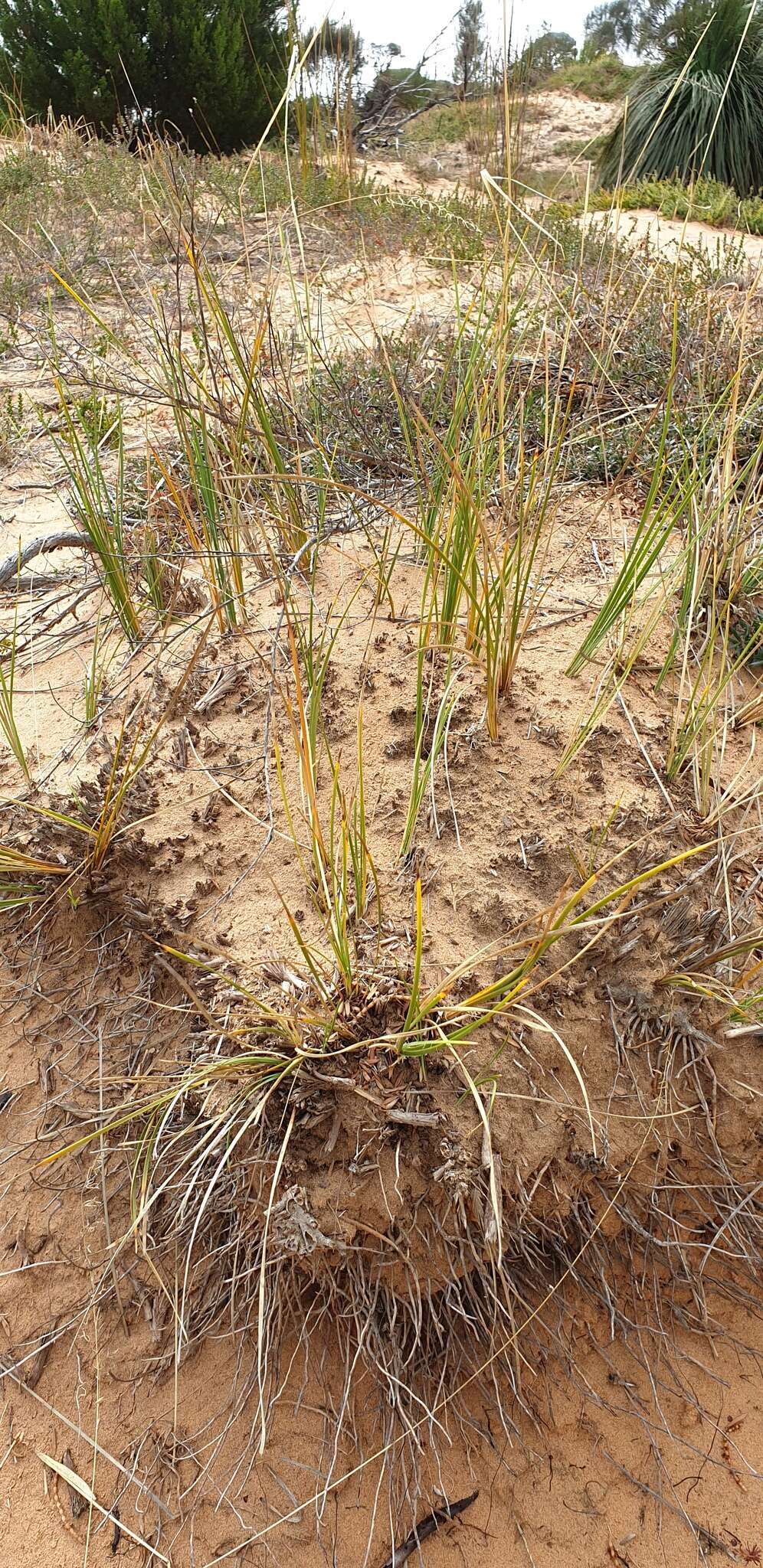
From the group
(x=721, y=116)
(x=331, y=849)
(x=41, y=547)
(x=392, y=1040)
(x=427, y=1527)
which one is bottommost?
(x=427, y=1527)

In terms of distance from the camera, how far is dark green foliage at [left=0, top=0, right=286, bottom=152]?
8.48 m

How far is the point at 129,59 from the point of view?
855cm

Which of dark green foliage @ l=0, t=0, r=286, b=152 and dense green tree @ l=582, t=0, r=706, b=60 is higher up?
dense green tree @ l=582, t=0, r=706, b=60

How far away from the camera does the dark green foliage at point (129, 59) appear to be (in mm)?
8477

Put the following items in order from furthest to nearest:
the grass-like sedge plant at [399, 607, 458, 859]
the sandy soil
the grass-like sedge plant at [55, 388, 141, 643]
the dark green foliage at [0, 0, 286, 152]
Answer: the dark green foliage at [0, 0, 286, 152]
the sandy soil
the grass-like sedge plant at [55, 388, 141, 643]
the grass-like sedge plant at [399, 607, 458, 859]

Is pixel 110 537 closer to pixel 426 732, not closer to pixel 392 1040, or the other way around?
pixel 426 732

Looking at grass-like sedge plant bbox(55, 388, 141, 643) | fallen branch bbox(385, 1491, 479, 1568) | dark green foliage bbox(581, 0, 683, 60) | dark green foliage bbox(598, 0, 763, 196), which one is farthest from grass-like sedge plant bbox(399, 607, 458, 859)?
dark green foliage bbox(581, 0, 683, 60)

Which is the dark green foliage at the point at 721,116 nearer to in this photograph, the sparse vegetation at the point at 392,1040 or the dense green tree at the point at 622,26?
the dense green tree at the point at 622,26

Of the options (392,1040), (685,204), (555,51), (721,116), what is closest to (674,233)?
(685,204)

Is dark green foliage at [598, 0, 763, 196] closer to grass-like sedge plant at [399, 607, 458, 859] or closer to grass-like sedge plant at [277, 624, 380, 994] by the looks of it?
grass-like sedge plant at [399, 607, 458, 859]

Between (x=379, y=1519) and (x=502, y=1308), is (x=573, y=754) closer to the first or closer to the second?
(x=502, y=1308)

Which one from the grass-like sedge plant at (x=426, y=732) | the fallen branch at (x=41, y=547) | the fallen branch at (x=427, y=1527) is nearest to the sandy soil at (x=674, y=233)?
the fallen branch at (x=41, y=547)

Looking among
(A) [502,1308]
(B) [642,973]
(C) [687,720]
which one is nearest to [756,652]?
(C) [687,720]

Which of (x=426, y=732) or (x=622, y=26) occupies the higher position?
(x=622, y=26)
